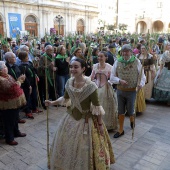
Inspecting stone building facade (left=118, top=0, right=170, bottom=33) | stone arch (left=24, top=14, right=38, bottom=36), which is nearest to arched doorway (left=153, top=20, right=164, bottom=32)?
stone building facade (left=118, top=0, right=170, bottom=33)

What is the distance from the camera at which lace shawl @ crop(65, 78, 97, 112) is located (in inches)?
93.6

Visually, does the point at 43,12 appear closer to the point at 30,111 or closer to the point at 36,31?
the point at 36,31

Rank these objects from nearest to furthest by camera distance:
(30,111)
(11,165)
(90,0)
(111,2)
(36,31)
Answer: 1. (11,165)
2. (30,111)
3. (36,31)
4. (90,0)
5. (111,2)

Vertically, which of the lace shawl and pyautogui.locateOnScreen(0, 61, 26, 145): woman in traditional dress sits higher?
the lace shawl

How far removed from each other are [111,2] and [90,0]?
1050 centimetres

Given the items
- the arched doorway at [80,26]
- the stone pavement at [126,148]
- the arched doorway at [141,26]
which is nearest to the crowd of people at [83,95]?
the stone pavement at [126,148]

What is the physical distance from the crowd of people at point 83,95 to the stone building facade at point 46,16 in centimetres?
1276

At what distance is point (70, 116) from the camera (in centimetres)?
254

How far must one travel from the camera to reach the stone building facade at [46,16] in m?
19.8

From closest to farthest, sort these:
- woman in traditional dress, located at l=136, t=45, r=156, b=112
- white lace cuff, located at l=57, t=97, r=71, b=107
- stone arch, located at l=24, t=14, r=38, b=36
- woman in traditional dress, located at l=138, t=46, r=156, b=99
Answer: white lace cuff, located at l=57, t=97, r=71, b=107
woman in traditional dress, located at l=136, t=45, r=156, b=112
woman in traditional dress, located at l=138, t=46, r=156, b=99
stone arch, located at l=24, t=14, r=38, b=36

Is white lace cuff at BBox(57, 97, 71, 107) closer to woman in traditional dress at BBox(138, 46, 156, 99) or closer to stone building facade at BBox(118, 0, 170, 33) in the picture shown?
woman in traditional dress at BBox(138, 46, 156, 99)

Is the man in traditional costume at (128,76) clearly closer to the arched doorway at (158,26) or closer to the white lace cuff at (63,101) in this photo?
the white lace cuff at (63,101)

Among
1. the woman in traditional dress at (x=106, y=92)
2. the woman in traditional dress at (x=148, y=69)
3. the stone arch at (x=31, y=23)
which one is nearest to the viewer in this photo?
the woman in traditional dress at (x=106, y=92)

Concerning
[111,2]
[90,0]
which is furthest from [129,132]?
[111,2]
